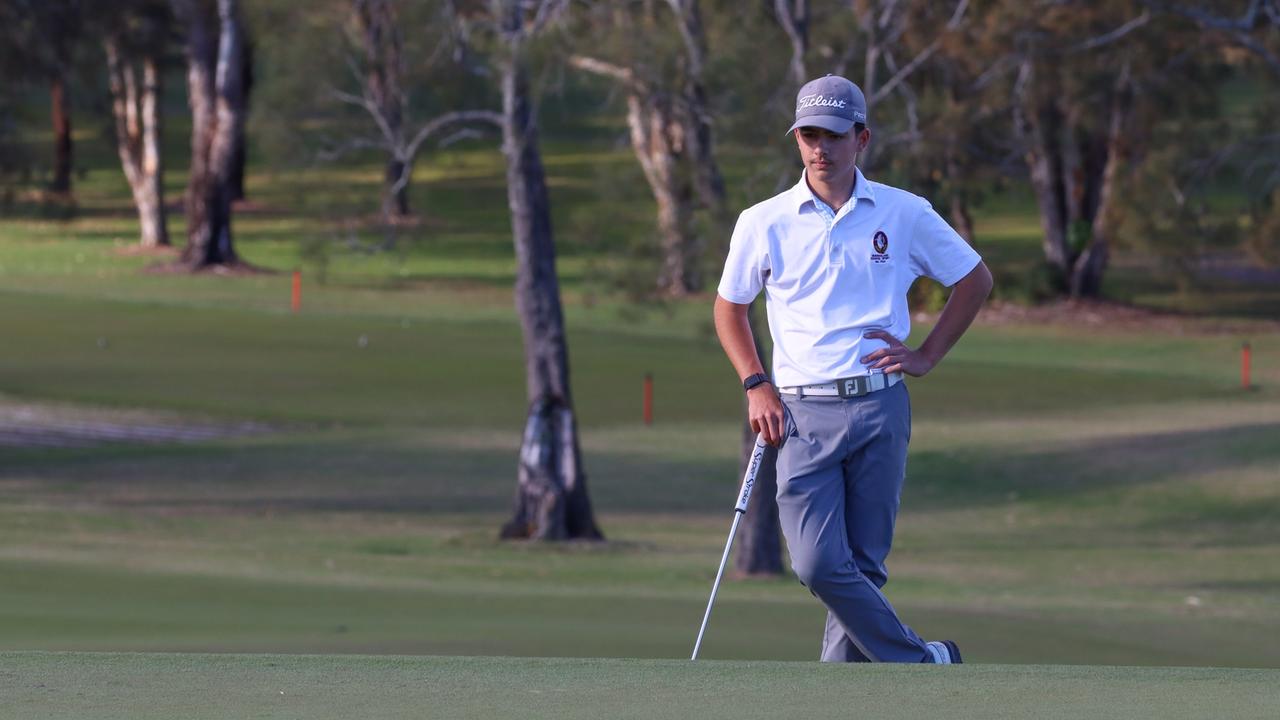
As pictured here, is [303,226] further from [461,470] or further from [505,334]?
[505,334]

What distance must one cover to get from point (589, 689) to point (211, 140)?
42.4 meters

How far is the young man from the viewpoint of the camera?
6.49 metres

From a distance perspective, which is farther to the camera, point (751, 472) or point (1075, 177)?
point (1075, 177)

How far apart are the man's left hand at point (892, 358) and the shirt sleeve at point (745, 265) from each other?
383mm

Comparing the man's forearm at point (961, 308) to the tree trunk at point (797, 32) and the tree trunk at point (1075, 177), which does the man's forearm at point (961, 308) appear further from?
the tree trunk at point (1075, 177)

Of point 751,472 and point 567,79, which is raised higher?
point 567,79

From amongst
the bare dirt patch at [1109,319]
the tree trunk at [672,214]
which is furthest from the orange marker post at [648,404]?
the bare dirt patch at [1109,319]

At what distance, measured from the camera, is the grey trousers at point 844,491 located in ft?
21.4

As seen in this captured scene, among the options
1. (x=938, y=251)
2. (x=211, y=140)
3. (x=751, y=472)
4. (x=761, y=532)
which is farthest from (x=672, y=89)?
(x=211, y=140)

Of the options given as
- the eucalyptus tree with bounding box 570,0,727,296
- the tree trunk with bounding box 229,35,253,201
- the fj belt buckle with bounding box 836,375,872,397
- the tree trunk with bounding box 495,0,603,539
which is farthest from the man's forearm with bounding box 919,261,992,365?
the tree trunk with bounding box 229,35,253,201

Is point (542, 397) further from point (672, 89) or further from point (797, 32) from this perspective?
point (797, 32)

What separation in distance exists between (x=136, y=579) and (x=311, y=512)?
780 cm

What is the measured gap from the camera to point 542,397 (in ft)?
62.2

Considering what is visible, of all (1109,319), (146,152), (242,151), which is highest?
(146,152)
